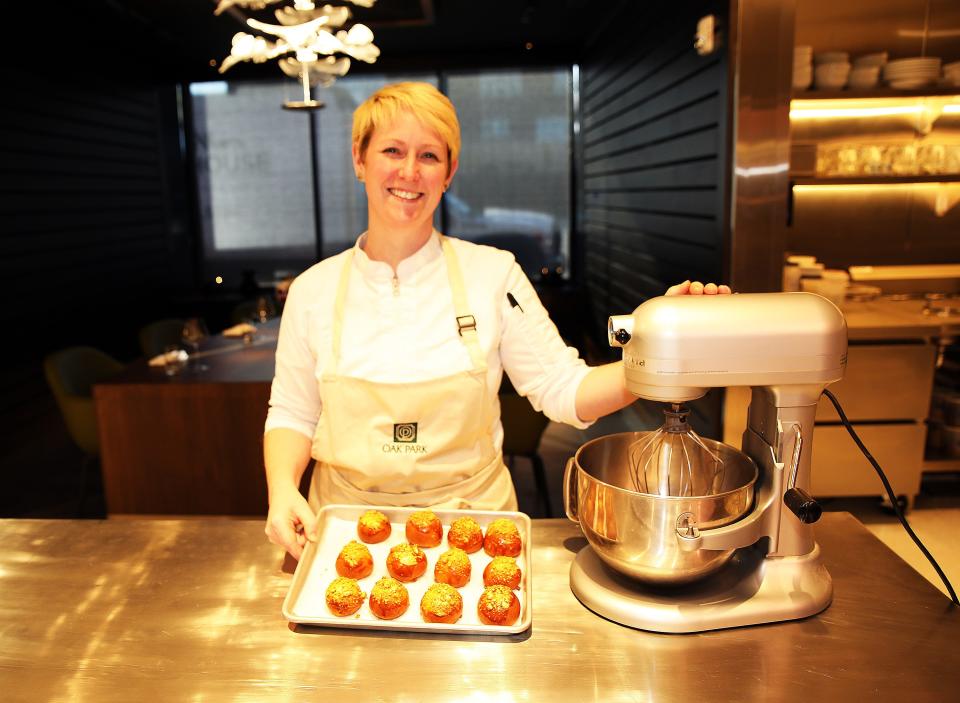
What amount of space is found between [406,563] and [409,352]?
567mm

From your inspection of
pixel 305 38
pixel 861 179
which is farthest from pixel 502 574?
pixel 861 179

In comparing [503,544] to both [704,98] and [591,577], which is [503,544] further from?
[704,98]

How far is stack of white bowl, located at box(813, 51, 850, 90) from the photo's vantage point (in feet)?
12.2

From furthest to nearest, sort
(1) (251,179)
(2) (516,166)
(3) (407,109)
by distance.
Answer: (1) (251,179), (2) (516,166), (3) (407,109)

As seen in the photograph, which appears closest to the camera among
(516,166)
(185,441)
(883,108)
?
(185,441)

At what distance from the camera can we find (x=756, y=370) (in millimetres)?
1037

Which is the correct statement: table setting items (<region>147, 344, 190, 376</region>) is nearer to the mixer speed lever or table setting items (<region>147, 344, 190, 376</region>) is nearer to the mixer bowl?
the mixer bowl

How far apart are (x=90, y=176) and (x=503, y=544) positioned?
575 cm

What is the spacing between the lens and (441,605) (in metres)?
1.08

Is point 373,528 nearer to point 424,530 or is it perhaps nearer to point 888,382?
point 424,530

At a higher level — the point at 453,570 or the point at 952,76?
the point at 952,76

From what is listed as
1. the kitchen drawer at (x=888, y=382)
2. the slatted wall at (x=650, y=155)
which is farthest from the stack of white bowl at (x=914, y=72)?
the kitchen drawer at (x=888, y=382)

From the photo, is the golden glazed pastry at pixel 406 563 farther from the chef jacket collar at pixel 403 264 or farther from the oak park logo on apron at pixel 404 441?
the chef jacket collar at pixel 403 264

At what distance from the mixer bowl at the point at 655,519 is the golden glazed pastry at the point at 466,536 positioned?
20 cm
